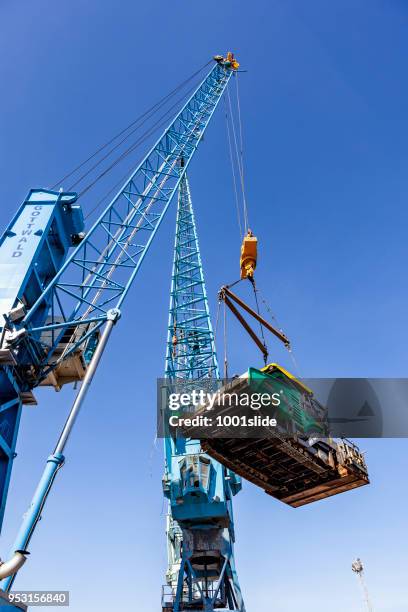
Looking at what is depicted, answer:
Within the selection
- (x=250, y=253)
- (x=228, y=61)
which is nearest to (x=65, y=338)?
(x=250, y=253)

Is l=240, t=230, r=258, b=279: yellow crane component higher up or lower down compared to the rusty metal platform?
higher up

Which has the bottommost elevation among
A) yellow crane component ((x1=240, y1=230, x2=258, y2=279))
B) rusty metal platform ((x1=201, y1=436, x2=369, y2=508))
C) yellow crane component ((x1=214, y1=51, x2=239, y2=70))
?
rusty metal platform ((x1=201, y1=436, x2=369, y2=508))

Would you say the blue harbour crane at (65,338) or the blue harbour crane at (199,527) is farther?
the blue harbour crane at (199,527)

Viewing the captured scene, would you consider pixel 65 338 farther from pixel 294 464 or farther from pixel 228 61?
pixel 228 61

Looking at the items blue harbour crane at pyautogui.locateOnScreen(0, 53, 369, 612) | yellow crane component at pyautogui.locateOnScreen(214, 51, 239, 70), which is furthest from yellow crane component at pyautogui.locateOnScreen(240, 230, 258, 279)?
yellow crane component at pyautogui.locateOnScreen(214, 51, 239, 70)

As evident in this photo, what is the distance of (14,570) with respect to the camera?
40.3 feet

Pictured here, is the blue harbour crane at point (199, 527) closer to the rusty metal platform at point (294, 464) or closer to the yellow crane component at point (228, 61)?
the rusty metal platform at point (294, 464)

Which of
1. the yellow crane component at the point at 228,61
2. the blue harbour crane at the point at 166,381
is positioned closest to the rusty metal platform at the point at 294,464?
the blue harbour crane at the point at 166,381

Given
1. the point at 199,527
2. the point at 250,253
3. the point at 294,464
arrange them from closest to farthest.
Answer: the point at 294,464, the point at 250,253, the point at 199,527

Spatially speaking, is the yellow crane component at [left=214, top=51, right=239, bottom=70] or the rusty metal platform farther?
the yellow crane component at [left=214, top=51, right=239, bottom=70]

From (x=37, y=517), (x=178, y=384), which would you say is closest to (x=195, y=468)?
(x=178, y=384)

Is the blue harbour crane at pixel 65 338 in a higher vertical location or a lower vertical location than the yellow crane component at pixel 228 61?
lower

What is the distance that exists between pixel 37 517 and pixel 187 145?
1046 inches

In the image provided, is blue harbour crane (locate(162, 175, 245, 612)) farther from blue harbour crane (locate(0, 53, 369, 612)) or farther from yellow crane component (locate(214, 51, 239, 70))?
yellow crane component (locate(214, 51, 239, 70))
